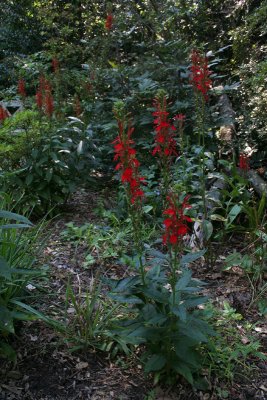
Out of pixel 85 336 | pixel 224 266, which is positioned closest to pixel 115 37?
pixel 224 266

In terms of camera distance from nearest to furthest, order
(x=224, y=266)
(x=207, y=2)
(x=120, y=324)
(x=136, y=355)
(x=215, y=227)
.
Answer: (x=120, y=324)
(x=136, y=355)
(x=224, y=266)
(x=215, y=227)
(x=207, y=2)

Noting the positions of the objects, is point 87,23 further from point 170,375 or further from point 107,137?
point 170,375

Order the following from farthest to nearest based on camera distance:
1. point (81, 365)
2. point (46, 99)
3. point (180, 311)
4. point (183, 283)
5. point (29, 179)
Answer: point (46, 99) → point (29, 179) → point (81, 365) → point (183, 283) → point (180, 311)

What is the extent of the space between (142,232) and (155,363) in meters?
1.59

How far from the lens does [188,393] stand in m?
2.20

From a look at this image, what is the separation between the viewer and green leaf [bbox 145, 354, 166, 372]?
205cm

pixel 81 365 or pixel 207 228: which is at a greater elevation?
pixel 207 228

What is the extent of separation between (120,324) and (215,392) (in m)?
0.59

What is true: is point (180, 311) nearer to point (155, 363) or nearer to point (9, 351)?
point (155, 363)

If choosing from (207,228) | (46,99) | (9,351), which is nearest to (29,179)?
(46,99)

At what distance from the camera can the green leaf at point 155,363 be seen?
6.74 feet

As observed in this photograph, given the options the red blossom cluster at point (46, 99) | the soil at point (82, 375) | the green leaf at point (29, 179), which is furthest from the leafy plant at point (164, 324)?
the red blossom cluster at point (46, 99)

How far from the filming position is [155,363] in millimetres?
2059

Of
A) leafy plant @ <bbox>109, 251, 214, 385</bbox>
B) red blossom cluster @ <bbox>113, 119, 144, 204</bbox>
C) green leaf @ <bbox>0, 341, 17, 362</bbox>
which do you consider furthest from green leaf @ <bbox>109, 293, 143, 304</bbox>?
green leaf @ <bbox>0, 341, 17, 362</bbox>
